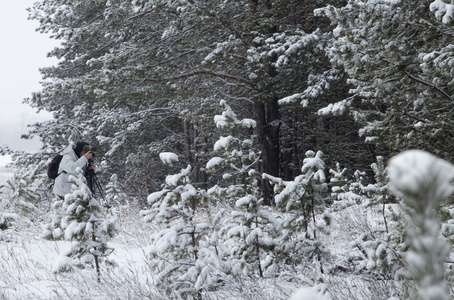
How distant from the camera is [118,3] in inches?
387

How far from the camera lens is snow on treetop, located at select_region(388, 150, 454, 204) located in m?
0.38

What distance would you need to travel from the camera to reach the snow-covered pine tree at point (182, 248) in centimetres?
314

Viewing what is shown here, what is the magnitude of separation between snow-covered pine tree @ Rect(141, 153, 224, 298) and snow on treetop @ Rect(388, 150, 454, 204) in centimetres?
280

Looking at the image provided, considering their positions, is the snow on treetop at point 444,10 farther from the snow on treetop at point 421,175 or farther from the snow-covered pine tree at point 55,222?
the snow-covered pine tree at point 55,222

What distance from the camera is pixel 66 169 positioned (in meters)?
7.52

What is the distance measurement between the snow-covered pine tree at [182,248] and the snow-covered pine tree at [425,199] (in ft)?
9.01

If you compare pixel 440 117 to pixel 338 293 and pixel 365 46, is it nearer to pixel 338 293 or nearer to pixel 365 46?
pixel 365 46

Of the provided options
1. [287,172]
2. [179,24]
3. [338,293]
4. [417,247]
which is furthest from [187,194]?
[287,172]

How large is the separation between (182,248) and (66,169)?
499 cm

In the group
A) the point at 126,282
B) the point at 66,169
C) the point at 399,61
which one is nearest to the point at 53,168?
the point at 66,169

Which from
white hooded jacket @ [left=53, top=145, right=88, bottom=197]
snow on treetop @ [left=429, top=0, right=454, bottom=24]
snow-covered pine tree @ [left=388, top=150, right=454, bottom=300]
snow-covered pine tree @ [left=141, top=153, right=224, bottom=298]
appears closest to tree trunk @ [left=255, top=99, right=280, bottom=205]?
white hooded jacket @ [left=53, top=145, right=88, bottom=197]

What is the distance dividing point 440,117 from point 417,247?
157 inches

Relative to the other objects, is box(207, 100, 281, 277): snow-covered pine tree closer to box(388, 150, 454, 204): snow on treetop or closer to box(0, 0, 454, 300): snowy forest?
box(0, 0, 454, 300): snowy forest


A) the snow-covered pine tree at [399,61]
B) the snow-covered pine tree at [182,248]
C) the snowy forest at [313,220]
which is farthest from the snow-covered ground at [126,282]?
the snow-covered pine tree at [399,61]
